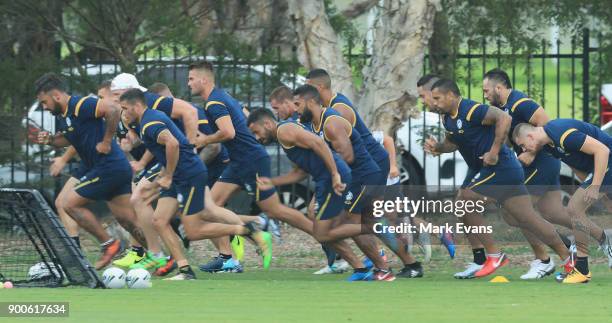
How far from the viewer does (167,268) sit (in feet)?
46.8

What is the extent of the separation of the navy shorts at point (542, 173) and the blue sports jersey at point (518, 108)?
37 centimetres

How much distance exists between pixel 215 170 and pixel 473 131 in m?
3.25

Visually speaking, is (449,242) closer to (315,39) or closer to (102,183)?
(102,183)

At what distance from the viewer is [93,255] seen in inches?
671

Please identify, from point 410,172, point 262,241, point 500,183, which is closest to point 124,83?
point 262,241

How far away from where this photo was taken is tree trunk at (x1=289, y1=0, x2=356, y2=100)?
18.4 metres

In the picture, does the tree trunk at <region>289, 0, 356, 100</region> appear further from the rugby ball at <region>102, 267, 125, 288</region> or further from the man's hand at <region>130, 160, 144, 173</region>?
the rugby ball at <region>102, 267, 125, 288</region>

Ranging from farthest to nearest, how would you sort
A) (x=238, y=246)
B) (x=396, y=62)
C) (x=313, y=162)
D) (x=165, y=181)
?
(x=396, y=62) < (x=238, y=246) < (x=313, y=162) < (x=165, y=181)

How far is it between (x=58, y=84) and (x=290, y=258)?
3.85 m

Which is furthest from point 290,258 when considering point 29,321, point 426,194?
point 29,321

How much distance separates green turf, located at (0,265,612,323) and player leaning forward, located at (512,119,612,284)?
1.14ft

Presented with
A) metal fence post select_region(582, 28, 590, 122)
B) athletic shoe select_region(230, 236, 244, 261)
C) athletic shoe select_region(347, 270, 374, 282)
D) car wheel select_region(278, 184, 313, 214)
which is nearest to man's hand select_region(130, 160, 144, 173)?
athletic shoe select_region(230, 236, 244, 261)

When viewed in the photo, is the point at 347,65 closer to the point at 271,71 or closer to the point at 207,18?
the point at 271,71

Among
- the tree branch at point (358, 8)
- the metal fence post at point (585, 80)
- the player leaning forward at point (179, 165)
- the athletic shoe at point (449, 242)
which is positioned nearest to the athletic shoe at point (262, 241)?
the player leaning forward at point (179, 165)
